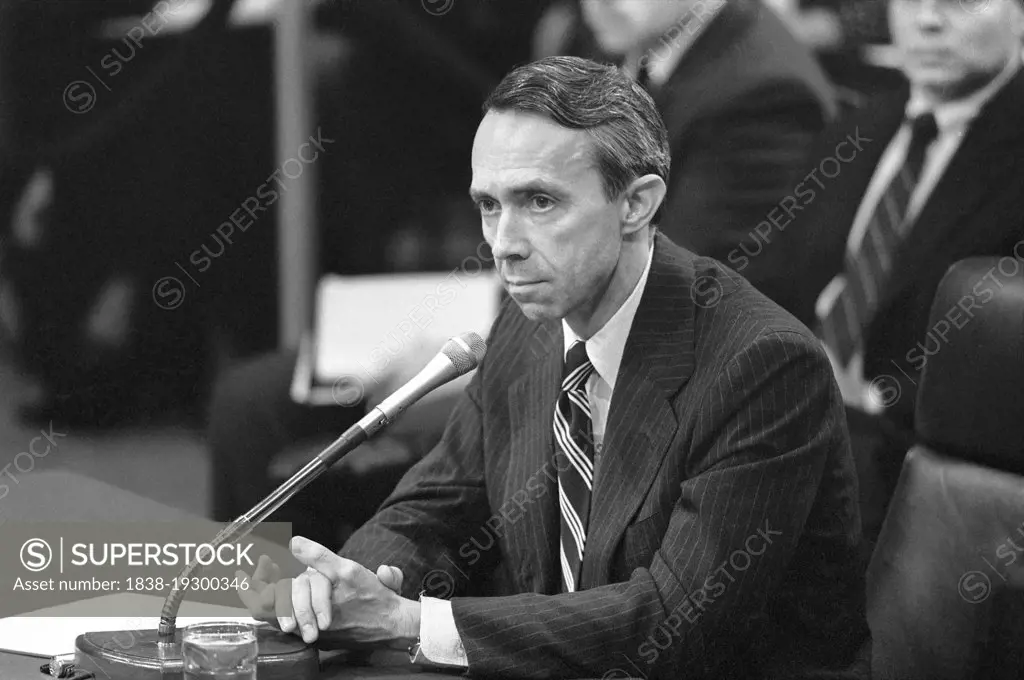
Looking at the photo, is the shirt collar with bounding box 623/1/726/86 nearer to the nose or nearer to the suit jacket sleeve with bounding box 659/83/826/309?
the suit jacket sleeve with bounding box 659/83/826/309

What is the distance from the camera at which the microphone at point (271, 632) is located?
1.47 metres

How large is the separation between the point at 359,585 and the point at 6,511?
145cm

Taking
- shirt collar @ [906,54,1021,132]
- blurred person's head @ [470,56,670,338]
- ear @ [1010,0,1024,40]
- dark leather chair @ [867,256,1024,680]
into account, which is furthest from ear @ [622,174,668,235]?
ear @ [1010,0,1024,40]

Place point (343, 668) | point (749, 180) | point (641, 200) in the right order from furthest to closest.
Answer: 1. point (749, 180)
2. point (641, 200)
3. point (343, 668)

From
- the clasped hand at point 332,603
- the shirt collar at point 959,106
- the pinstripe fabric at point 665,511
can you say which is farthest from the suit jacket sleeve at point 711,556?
the shirt collar at point 959,106

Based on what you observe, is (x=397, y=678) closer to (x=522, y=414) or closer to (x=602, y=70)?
(x=522, y=414)

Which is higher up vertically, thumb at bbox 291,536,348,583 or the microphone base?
thumb at bbox 291,536,348,583

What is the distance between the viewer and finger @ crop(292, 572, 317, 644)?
5.27 ft

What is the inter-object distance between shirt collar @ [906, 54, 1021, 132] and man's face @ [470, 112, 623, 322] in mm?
1129

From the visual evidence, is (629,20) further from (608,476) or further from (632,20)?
(608,476)

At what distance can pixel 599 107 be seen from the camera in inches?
74.0

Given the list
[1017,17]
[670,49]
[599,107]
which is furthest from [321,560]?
[1017,17]

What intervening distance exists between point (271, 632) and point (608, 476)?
60 centimetres

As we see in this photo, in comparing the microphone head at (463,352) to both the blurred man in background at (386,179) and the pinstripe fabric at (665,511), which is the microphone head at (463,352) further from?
the blurred man in background at (386,179)
